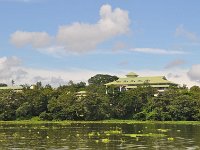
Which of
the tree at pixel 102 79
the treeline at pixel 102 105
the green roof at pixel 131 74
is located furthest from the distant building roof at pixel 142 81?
the treeline at pixel 102 105

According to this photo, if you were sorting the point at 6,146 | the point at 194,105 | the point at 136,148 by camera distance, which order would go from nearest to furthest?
the point at 136,148
the point at 6,146
the point at 194,105

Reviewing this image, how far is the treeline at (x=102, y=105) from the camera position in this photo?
11019cm

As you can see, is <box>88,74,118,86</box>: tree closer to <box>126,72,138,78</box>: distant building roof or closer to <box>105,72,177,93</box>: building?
<box>126,72,138,78</box>: distant building roof

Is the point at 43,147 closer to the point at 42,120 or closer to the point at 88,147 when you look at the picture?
the point at 88,147

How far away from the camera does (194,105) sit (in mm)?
109562

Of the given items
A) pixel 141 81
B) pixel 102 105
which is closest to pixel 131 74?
pixel 141 81

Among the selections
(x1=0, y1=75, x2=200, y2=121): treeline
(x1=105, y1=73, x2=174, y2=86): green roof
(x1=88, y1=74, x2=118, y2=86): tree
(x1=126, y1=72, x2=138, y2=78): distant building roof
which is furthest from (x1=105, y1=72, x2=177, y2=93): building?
(x1=0, y1=75, x2=200, y2=121): treeline

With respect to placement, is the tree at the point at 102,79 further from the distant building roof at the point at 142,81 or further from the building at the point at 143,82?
the distant building roof at the point at 142,81

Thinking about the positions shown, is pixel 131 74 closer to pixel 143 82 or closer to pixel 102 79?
pixel 102 79

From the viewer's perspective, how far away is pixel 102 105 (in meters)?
113

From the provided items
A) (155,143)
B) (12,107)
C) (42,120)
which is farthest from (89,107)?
(155,143)

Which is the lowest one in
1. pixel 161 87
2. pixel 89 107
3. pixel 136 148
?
pixel 136 148

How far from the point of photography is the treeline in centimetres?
11019

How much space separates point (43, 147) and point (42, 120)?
234 feet
